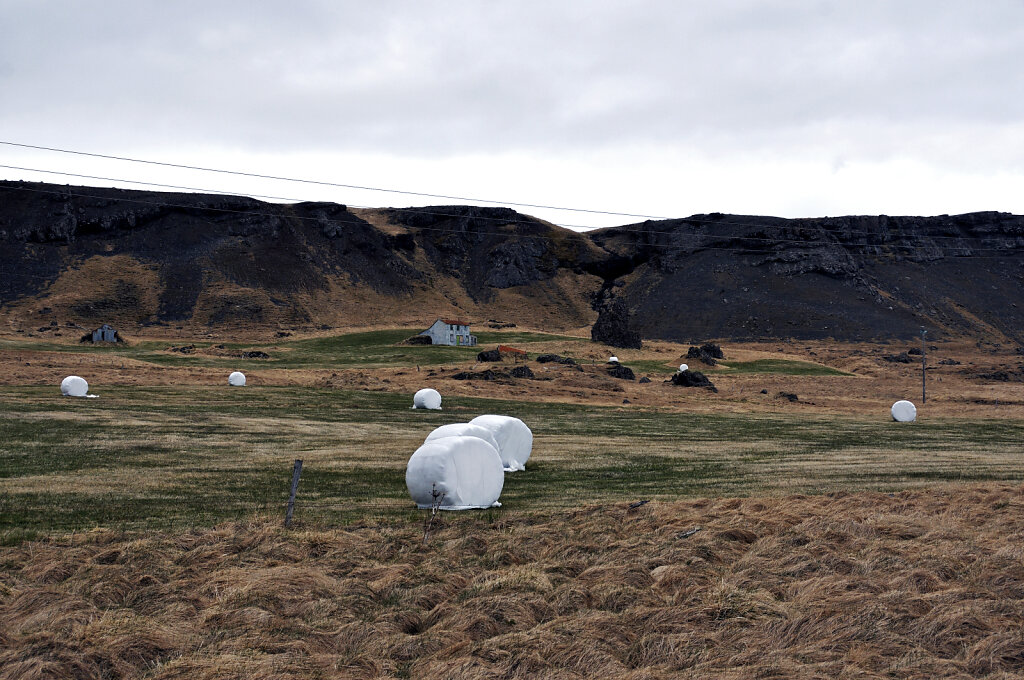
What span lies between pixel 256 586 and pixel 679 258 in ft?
585

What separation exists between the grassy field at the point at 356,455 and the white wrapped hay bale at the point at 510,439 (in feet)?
1.76

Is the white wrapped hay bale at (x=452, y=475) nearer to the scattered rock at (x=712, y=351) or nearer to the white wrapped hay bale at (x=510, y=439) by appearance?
the white wrapped hay bale at (x=510, y=439)

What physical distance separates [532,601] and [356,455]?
17816 mm

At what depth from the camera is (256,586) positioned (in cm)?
1218

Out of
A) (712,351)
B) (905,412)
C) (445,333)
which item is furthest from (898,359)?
(905,412)

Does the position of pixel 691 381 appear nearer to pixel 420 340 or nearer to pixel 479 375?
pixel 479 375

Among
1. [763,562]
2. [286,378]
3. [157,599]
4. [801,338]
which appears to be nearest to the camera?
[157,599]

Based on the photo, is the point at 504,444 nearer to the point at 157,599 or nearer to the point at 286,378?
the point at 157,599

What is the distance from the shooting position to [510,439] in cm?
2667

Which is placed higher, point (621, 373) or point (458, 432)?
point (458, 432)

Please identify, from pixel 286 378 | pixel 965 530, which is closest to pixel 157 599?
pixel 965 530

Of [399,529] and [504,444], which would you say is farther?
[504,444]

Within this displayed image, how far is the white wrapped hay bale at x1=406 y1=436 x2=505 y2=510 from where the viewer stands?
18.8m

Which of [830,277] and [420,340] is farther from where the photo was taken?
[830,277]
